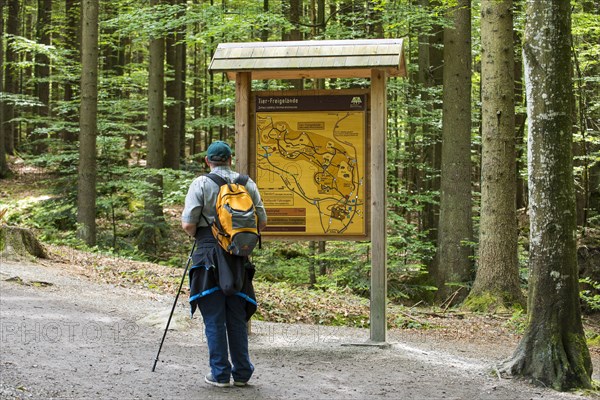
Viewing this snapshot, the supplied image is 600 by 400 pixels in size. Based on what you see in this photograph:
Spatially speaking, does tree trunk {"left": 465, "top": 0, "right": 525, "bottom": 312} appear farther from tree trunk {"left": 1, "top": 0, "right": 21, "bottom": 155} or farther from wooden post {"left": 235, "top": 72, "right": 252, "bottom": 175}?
tree trunk {"left": 1, "top": 0, "right": 21, "bottom": 155}

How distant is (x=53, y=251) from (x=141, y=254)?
4014mm

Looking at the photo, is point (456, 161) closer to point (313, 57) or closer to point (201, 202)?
point (313, 57)

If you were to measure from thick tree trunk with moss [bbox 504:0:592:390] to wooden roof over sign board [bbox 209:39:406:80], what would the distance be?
1.64m

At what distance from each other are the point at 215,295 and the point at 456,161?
8.37m

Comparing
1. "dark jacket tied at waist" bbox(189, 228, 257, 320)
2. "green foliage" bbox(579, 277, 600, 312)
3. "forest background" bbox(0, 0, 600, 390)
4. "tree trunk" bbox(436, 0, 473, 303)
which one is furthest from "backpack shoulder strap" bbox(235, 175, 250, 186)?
"tree trunk" bbox(436, 0, 473, 303)

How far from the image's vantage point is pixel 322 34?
1506cm

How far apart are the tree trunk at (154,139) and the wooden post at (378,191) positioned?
10.4 meters

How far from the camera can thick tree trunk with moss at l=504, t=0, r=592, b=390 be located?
5.72 metres

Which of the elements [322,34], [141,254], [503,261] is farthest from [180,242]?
[503,261]

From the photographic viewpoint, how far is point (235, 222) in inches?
211

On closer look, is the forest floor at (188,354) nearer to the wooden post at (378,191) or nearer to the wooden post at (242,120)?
the wooden post at (378,191)

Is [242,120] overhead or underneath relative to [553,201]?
overhead

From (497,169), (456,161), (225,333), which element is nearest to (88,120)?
(456,161)

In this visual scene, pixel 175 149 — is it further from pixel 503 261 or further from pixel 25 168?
pixel 503 261
